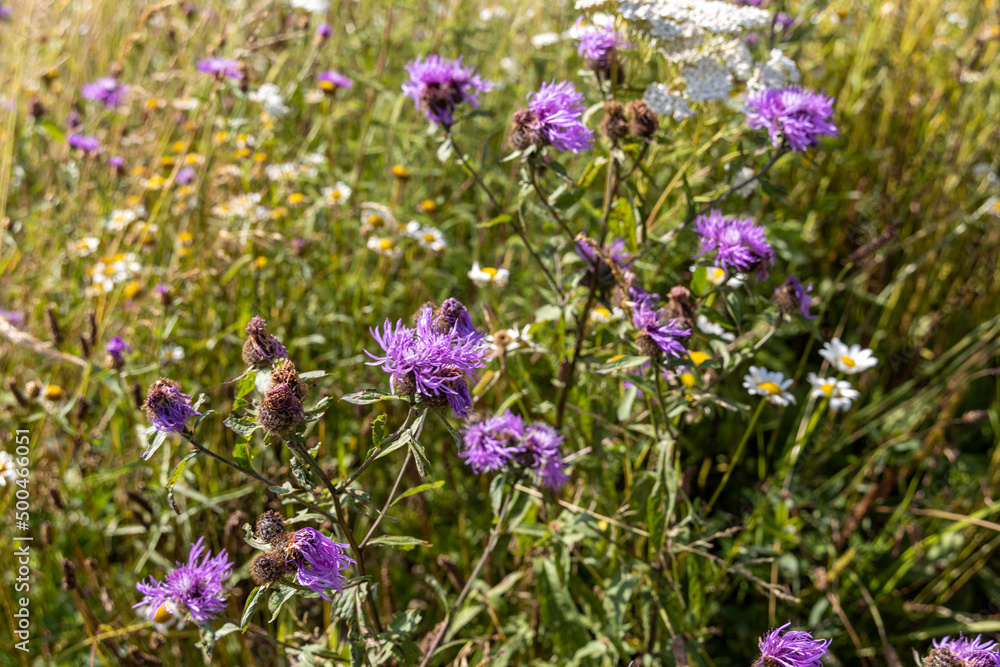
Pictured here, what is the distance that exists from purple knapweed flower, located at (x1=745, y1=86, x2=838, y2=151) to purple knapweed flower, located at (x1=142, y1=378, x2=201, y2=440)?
4.63 ft

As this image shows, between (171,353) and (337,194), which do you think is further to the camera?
(337,194)

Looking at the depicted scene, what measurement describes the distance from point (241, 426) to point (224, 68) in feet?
6.15

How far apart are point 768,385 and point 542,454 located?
80 cm

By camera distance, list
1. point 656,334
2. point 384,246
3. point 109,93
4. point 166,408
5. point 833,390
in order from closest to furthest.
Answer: point 166,408 < point 656,334 < point 833,390 < point 384,246 < point 109,93

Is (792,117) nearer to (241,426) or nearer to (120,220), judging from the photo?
(241,426)

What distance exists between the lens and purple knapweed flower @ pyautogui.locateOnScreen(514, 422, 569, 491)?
1.60 metres

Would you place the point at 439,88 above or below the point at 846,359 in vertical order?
above

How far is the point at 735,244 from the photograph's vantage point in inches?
65.2

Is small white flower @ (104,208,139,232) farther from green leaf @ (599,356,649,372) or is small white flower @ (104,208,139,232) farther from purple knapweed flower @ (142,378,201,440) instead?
green leaf @ (599,356,649,372)

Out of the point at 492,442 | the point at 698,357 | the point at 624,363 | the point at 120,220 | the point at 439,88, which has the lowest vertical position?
the point at 120,220

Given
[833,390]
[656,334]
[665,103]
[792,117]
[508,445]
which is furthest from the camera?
[833,390]

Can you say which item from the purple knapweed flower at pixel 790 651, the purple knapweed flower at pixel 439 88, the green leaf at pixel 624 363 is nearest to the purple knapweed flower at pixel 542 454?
the green leaf at pixel 624 363

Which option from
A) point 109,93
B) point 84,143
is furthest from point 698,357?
point 109,93

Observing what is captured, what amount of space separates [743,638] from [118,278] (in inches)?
94.3
